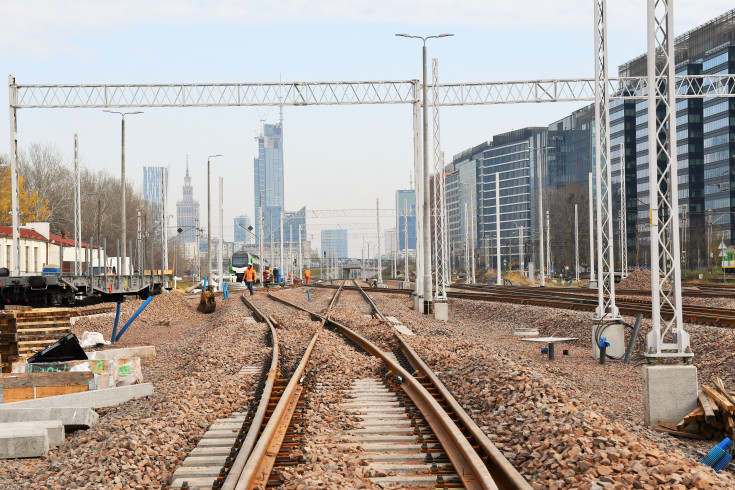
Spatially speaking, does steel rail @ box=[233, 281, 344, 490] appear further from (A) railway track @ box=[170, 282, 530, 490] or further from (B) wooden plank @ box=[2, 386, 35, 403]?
(B) wooden plank @ box=[2, 386, 35, 403]

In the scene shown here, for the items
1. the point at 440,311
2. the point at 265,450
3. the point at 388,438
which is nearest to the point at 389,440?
the point at 388,438

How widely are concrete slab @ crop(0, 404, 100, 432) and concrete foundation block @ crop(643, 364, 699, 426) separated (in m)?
6.65

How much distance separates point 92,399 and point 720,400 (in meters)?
7.98

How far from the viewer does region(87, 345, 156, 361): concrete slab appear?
16047 millimetres

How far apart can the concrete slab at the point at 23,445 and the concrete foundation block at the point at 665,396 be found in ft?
22.6

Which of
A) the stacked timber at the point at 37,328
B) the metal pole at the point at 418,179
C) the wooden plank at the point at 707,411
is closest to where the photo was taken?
the wooden plank at the point at 707,411

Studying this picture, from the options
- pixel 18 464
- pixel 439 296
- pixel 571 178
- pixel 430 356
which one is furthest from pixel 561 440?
pixel 571 178

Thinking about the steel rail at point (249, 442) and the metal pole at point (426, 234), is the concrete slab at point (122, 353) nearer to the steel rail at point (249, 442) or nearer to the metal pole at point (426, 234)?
the steel rail at point (249, 442)

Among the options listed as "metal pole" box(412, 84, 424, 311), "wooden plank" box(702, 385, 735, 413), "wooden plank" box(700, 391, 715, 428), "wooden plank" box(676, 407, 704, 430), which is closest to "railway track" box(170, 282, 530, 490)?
"wooden plank" box(676, 407, 704, 430)

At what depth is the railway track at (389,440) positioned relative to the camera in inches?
255

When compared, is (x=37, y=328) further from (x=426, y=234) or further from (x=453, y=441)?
(x=426, y=234)

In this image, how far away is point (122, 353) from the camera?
54.7 ft

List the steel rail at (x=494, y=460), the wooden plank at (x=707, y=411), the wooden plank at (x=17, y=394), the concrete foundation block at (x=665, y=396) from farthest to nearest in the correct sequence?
the wooden plank at (x=17, y=394)
the concrete foundation block at (x=665, y=396)
the wooden plank at (x=707, y=411)
the steel rail at (x=494, y=460)

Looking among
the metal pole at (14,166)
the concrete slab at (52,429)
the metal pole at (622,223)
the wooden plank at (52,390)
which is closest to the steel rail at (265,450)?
the concrete slab at (52,429)
